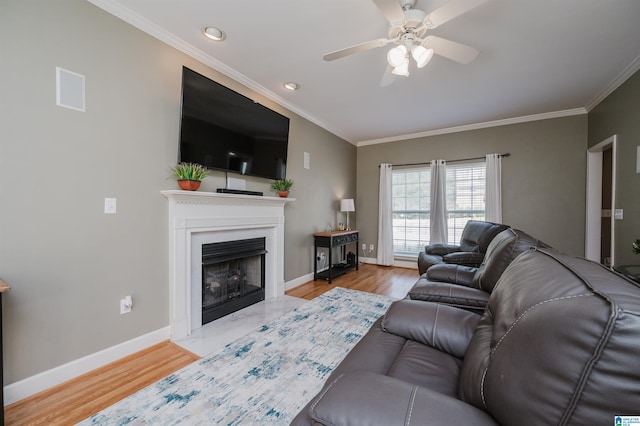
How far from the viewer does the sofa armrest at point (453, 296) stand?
5.18 ft

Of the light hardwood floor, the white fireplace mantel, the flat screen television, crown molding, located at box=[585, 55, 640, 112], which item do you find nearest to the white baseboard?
the light hardwood floor

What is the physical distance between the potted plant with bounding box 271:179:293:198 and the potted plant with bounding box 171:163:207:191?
3.84 ft

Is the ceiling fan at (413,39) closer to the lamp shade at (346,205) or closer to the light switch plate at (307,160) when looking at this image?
the light switch plate at (307,160)

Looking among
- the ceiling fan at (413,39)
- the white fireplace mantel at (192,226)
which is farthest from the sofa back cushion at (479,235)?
the white fireplace mantel at (192,226)

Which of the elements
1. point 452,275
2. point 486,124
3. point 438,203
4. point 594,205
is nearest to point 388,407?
point 452,275

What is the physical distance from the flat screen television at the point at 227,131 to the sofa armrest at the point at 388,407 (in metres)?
2.31

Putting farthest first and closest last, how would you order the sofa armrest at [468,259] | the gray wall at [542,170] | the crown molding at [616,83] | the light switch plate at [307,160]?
the light switch plate at [307,160], the gray wall at [542,170], the sofa armrest at [468,259], the crown molding at [616,83]

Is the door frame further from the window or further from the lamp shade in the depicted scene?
the lamp shade

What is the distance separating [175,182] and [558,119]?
17.8ft

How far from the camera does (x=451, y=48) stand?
1901 mm

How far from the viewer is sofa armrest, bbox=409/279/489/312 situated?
62.1 inches

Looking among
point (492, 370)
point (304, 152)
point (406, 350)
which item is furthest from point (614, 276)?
point (304, 152)

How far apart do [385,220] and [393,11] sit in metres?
4.06

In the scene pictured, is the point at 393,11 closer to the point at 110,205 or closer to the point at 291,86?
the point at 291,86
